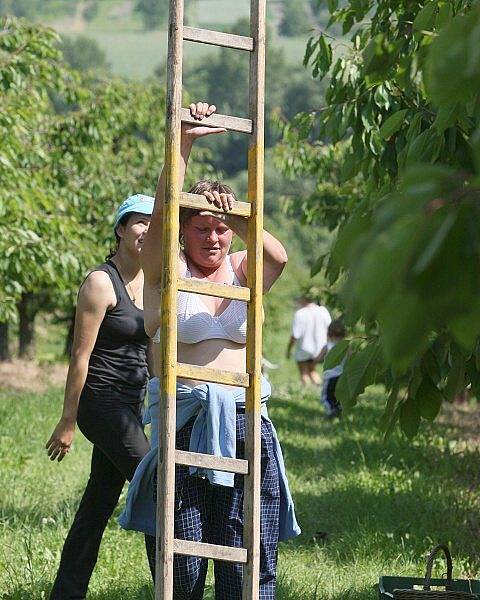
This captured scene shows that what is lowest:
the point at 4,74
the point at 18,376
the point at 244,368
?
the point at 18,376

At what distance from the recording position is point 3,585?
20.0ft

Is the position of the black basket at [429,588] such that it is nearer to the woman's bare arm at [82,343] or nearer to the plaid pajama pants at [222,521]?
the plaid pajama pants at [222,521]

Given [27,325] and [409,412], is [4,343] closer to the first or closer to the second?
[27,325]

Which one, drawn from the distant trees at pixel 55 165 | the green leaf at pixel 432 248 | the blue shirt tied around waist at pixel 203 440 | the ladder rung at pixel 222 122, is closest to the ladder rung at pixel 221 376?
the blue shirt tied around waist at pixel 203 440

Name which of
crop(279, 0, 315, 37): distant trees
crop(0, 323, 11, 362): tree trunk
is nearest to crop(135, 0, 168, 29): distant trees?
crop(279, 0, 315, 37): distant trees

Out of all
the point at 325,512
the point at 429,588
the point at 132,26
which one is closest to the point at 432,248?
the point at 429,588

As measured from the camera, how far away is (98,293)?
5473mm

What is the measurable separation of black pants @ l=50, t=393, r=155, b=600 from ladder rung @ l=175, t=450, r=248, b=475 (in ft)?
4.28

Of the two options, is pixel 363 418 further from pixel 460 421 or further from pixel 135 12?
pixel 135 12

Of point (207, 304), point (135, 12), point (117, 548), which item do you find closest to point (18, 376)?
point (117, 548)

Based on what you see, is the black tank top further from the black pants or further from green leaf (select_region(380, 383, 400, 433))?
green leaf (select_region(380, 383, 400, 433))

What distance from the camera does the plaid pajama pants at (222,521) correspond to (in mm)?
4484

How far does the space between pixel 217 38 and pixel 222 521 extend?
1.61 m

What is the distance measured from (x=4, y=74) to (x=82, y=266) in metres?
5.94
